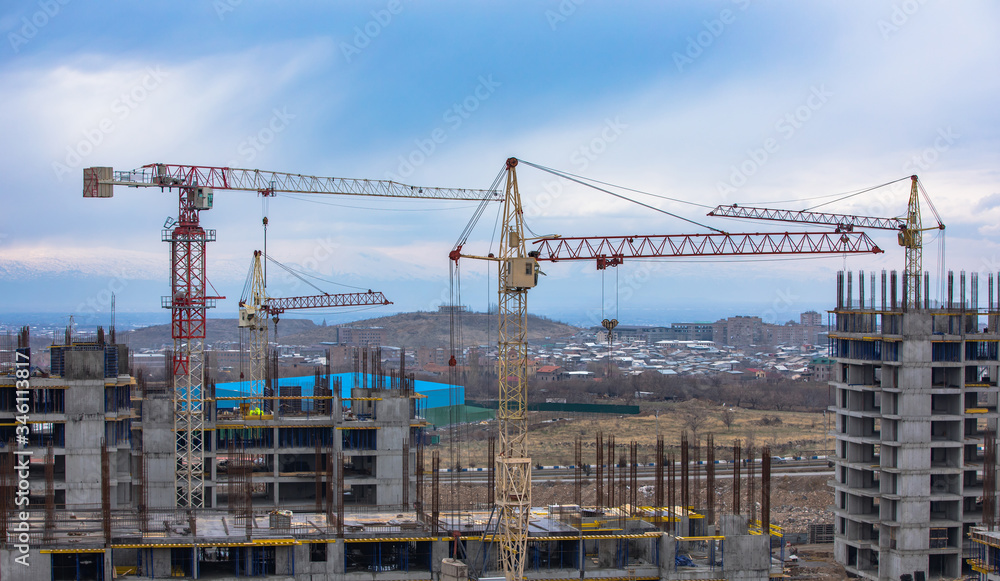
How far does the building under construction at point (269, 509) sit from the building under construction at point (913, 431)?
5.50 meters

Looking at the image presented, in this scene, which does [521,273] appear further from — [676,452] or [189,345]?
[676,452]

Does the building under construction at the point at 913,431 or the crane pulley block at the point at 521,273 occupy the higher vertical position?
the crane pulley block at the point at 521,273

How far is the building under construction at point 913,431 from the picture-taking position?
2026 inches

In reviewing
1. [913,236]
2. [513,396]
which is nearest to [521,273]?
[513,396]

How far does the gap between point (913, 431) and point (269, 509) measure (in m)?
34.0

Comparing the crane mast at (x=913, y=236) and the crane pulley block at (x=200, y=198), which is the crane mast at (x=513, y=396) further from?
the crane mast at (x=913, y=236)

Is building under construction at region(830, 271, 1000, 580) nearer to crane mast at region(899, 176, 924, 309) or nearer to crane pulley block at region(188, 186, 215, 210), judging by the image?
crane mast at region(899, 176, 924, 309)

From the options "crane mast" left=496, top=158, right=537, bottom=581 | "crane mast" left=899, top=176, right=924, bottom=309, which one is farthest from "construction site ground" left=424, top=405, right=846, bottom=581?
"crane mast" left=899, top=176, right=924, bottom=309

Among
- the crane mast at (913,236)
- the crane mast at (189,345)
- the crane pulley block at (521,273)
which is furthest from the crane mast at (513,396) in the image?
the crane mast at (913,236)

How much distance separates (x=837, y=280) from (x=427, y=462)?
39.4 metres

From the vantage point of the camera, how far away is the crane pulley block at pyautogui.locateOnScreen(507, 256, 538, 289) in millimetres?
48750

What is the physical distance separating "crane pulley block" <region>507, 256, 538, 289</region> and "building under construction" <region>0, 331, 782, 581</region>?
9.95m

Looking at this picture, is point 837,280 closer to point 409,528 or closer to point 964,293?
point 964,293

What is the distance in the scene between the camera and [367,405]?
58.6 meters
